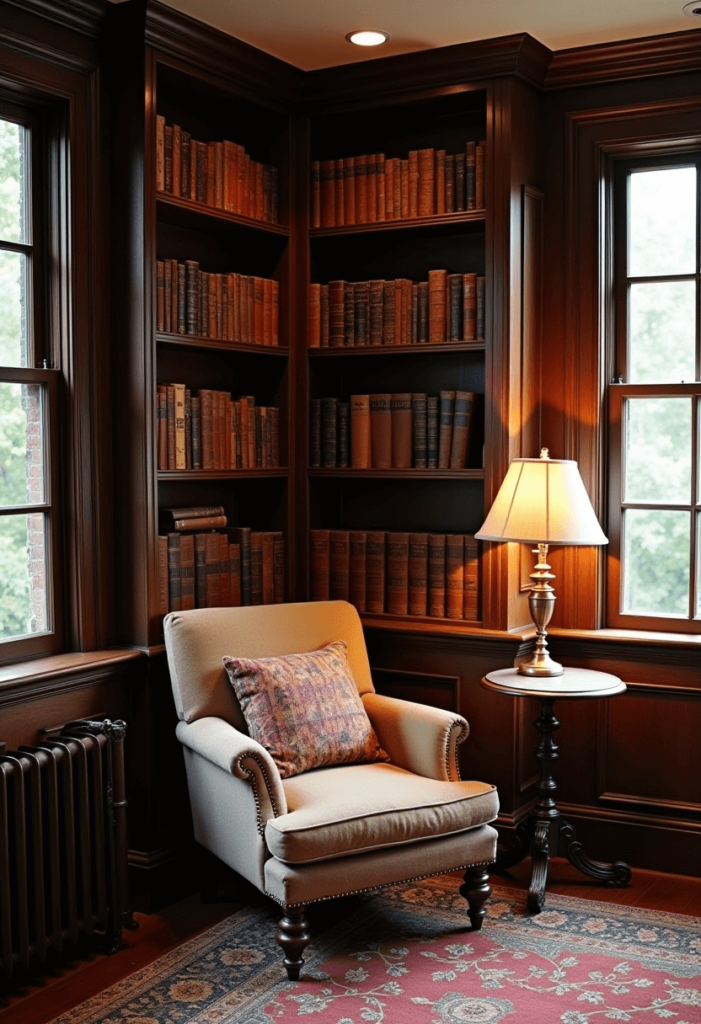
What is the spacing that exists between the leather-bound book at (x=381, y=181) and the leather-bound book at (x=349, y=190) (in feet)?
0.34

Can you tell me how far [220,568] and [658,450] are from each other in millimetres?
1631

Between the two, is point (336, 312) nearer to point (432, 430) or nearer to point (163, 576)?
point (432, 430)

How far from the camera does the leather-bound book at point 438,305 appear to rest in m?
4.06

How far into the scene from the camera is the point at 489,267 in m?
3.94

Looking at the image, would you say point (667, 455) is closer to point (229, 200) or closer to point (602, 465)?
point (602, 465)

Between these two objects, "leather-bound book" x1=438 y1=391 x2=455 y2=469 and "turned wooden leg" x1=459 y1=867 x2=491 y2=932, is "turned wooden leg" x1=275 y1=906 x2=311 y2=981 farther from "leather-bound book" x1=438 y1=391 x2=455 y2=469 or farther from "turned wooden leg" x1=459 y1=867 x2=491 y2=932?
"leather-bound book" x1=438 y1=391 x2=455 y2=469

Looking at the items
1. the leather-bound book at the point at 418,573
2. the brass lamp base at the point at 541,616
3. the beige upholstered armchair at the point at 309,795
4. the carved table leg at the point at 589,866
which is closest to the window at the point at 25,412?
the beige upholstered armchair at the point at 309,795

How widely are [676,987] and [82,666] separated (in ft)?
6.31

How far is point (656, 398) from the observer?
13.4 ft

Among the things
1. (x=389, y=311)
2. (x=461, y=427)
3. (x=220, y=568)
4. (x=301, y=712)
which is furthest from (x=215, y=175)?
(x=301, y=712)

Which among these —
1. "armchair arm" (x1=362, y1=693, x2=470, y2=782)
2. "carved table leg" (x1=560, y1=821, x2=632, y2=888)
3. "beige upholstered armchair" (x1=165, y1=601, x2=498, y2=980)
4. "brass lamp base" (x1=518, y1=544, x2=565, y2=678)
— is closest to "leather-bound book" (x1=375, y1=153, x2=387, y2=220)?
"brass lamp base" (x1=518, y1=544, x2=565, y2=678)

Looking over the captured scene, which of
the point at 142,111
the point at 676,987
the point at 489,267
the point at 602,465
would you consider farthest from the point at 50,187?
the point at 676,987

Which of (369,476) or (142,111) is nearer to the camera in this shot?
(142,111)

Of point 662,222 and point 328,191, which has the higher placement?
point 328,191
